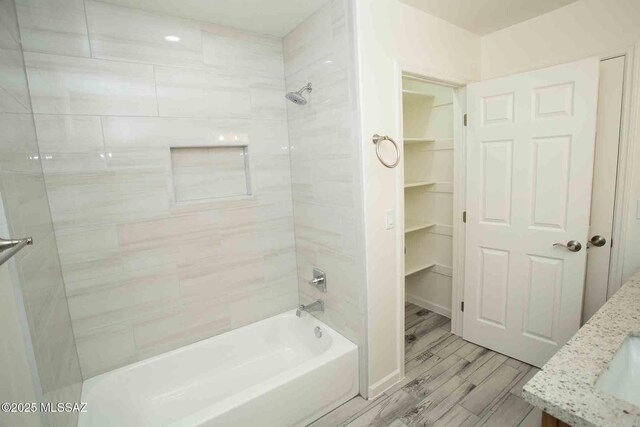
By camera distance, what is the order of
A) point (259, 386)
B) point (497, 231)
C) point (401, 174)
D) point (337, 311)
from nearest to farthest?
point (259, 386) < point (401, 174) < point (337, 311) < point (497, 231)

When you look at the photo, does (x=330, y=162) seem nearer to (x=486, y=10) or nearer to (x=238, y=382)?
(x=486, y=10)

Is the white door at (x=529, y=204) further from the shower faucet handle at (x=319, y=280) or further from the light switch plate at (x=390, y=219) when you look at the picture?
the shower faucet handle at (x=319, y=280)

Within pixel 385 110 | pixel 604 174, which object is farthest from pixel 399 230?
pixel 604 174

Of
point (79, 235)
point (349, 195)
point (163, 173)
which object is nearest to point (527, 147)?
point (349, 195)

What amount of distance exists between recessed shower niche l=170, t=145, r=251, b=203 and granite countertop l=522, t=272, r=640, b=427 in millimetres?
1923

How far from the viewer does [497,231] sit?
2250mm

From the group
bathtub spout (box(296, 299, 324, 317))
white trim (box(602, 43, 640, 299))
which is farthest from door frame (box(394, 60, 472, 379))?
white trim (box(602, 43, 640, 299))

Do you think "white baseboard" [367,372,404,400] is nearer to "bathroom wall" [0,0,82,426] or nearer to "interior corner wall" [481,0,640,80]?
"bathroom wall" [0,0,82,426]

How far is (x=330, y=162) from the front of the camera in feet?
6.39

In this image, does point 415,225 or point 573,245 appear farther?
point 415,225

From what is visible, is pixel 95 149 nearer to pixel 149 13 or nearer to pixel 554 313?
pixel 149 13

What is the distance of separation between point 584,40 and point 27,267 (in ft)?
10.2

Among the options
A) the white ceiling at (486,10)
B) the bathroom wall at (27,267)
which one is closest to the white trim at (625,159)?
the white ceiling at (486,10)

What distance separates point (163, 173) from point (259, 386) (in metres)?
1.36
